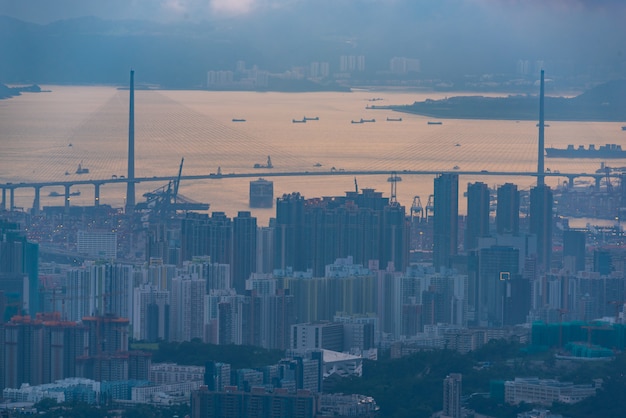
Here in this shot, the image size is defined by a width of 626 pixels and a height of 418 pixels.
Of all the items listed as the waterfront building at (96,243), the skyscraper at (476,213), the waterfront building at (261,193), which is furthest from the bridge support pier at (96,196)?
the skyscraper at (476,213)

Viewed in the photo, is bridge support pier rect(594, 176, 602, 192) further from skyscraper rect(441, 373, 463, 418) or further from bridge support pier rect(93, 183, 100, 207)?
skyscraper rect(441, 373, 463, 418)

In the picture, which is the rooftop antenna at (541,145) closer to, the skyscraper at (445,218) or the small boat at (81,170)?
the skyscraper at (445,218)

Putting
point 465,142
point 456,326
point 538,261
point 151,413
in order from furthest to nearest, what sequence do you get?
point 465,142 → point 538,261 → point 456,326 → point 151,413

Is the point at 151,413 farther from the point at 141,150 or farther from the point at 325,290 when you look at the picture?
the point at 141,150

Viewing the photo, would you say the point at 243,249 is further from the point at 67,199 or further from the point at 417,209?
the point at 67,199

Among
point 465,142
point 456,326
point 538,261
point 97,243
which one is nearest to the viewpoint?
point 456,326

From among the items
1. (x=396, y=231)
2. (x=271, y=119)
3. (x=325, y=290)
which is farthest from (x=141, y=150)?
(x=325, y=290)

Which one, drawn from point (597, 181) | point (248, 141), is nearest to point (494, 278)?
point (597, 181)

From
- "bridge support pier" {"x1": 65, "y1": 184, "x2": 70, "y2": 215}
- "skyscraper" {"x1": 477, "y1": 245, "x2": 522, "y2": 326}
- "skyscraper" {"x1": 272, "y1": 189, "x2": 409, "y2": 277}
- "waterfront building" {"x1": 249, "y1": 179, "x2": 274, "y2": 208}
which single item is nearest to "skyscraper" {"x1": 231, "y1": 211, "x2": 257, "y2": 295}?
"skyscraper" {"x1": 272, "y1": 189, "x2": 409, "y2": 277}
